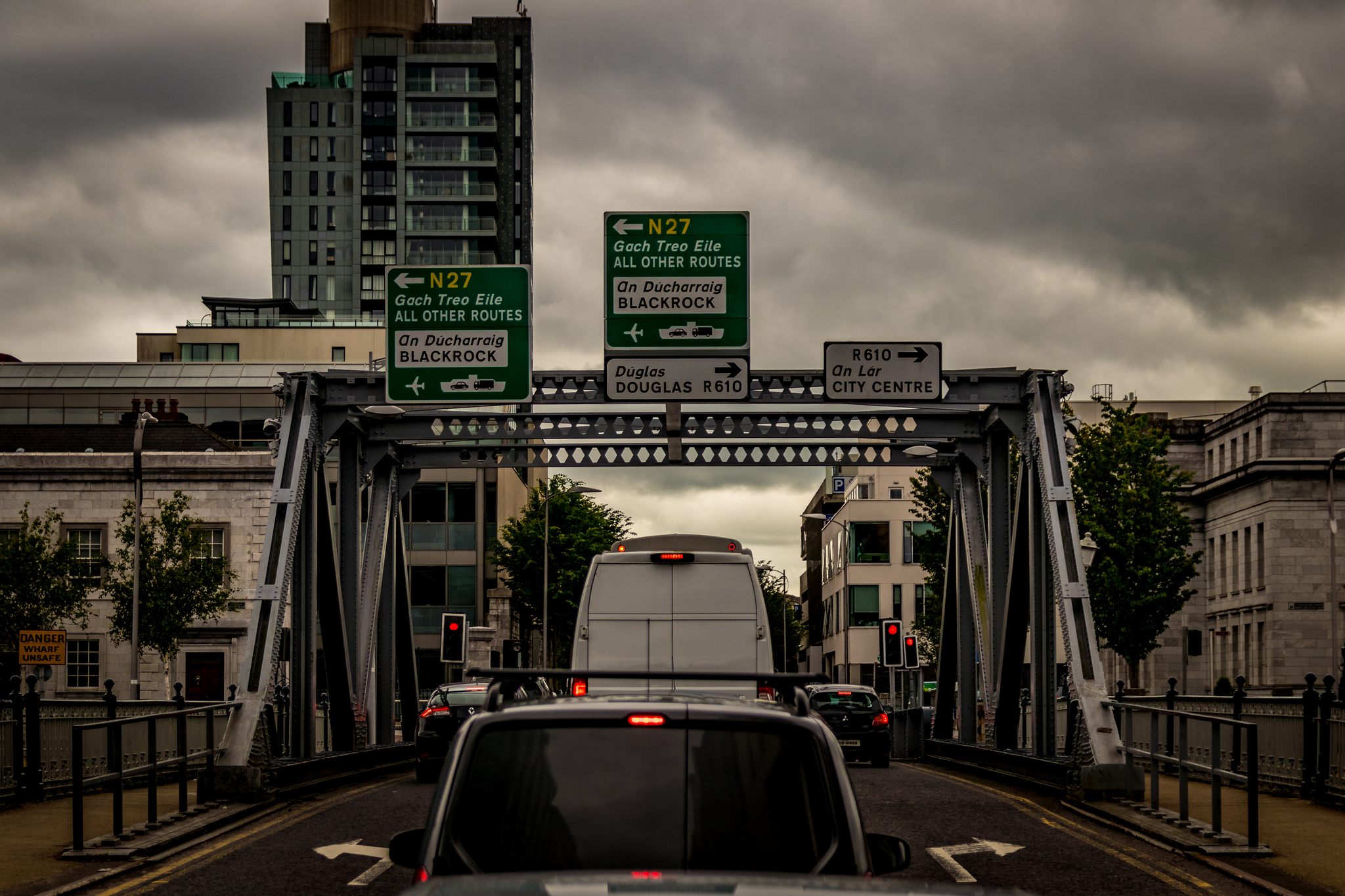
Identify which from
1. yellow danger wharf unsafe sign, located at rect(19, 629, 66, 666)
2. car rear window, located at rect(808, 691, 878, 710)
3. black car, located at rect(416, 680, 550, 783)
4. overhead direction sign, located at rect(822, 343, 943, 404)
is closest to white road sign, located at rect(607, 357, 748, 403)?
Result: overhead direction sign, located at rect(822, 343, 943, 404)

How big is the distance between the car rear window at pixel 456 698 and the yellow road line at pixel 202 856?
4693 millimetres

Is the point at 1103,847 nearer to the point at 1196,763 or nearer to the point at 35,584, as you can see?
the point at 1196,763

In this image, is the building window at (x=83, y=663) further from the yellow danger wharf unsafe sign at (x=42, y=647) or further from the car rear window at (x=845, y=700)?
the car rear window at (x=845, y=700)

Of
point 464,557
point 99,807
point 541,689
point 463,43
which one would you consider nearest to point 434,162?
point 463,43

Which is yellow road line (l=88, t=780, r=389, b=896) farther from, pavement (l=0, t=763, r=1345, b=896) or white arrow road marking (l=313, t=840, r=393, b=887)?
white arrow road marking (l=313, t=840, r=393, b=887)

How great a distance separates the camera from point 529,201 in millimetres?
132500

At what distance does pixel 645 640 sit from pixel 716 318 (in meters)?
5.98

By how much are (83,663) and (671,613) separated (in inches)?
1634

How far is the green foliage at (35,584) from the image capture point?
151ft

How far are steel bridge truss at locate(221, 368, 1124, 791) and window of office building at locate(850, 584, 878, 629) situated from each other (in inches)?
2589

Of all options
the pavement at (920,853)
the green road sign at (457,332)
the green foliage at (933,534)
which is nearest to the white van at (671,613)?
the pavement at (920,853)

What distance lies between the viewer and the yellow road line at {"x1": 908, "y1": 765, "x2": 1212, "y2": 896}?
11.5 metres

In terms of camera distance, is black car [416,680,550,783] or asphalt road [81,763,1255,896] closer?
asphalt road [81,763,1255,896]

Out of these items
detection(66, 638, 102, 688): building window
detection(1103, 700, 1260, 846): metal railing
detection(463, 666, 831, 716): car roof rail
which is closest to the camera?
detection(463, 666, 831, 716): car roof rail
